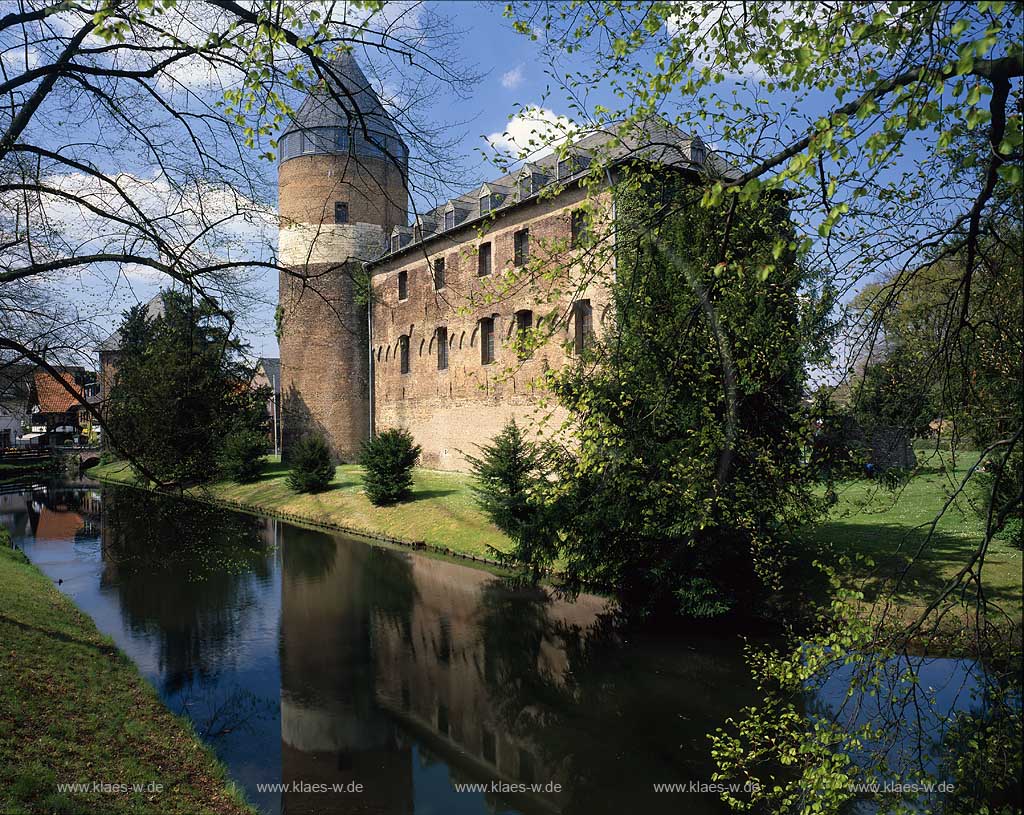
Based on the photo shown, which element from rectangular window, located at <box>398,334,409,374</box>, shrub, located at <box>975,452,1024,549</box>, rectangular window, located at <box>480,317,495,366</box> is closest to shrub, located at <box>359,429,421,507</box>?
rectangular window, located at <box>480,317,495,366</box>

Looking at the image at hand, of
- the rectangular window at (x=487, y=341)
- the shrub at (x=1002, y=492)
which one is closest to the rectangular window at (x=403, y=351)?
the rectangular window at (x=487, y=341)

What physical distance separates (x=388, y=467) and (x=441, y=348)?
617 centimetres

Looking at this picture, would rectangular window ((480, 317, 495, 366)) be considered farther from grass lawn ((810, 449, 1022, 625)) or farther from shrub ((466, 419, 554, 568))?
grass lawn ((810, 449, 1022, 625))

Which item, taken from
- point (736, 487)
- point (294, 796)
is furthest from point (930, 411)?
point (294, 796)

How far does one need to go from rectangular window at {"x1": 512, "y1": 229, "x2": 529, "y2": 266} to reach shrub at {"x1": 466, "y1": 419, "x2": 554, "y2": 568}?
7.87m

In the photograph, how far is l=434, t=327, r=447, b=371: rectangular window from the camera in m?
24.8

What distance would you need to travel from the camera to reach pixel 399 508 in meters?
20.2

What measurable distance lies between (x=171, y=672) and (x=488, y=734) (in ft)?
14.7

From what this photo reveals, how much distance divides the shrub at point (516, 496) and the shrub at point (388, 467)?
20.2 ft

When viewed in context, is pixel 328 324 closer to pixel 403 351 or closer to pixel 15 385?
pixel 403 351

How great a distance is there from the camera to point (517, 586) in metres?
13.2

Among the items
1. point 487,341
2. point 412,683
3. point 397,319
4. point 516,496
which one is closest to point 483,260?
point 487,341

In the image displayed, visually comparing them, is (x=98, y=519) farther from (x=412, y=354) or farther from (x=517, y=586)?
(x=517, y=586)

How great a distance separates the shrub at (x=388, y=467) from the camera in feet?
66.4
